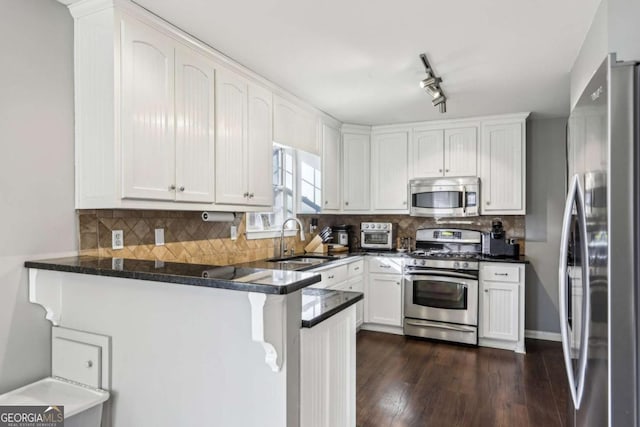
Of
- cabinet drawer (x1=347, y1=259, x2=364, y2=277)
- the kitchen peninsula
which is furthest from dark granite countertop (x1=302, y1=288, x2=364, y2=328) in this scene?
cabinet drawer (x1=347, y1=259, x2=364, y2=277)

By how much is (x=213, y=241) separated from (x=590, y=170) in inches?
95.9

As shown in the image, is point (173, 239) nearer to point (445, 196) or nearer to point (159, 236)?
point (159, 236)

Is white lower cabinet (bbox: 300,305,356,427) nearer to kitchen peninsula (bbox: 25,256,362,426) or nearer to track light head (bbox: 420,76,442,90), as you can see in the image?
kitchen peninsula (bbox: 25,256,362,426)

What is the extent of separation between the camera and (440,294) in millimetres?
4082

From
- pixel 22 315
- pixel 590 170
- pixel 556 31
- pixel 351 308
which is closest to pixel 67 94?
pixel 22 315

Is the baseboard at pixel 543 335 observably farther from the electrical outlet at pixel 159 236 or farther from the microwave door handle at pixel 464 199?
the electrical outlet at pixel 159 236

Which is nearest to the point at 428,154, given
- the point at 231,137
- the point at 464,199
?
the point at 464,199

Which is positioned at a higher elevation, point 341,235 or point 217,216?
point 217,216

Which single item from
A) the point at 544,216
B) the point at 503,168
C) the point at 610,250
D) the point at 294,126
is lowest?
the point at 610,250

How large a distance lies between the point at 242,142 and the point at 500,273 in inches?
112

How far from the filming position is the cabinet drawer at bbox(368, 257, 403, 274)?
433cm

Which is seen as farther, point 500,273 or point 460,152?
point 460,152

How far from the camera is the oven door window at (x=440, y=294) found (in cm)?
400

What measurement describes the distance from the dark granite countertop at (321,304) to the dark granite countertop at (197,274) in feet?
0.53
